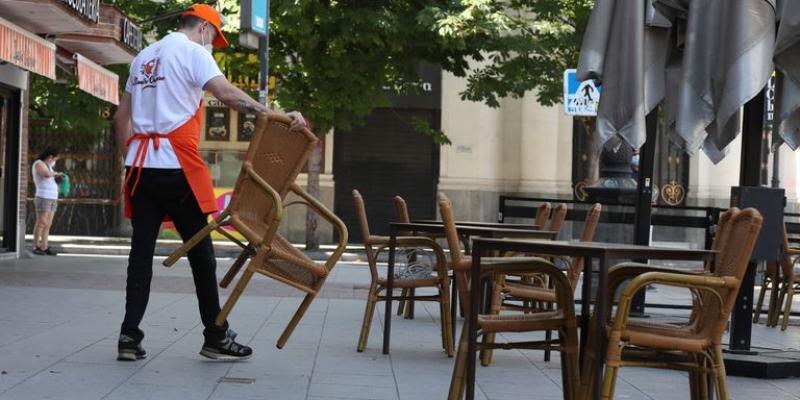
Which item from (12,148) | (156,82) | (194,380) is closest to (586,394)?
(194,380)

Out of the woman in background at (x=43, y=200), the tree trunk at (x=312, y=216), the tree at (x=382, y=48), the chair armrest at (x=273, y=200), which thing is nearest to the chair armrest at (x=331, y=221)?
the chair armrest at (x=273, y=200)

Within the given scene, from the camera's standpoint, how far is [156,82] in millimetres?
6434

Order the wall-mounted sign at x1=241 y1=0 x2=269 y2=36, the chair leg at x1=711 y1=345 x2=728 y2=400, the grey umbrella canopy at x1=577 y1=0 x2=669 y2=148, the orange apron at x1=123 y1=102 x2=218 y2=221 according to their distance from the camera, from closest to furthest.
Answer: the chair leg at x1=711 y1=345 x2=728 y2=400 < the orange apron at x1=123 y1=102 x2=218 y2=221 < the grey umbrella canopy at x1=577 y1=0 x2=669 y2=148 < the wall-mounted sign at x1=241 y1=0 x2=269 y2=36

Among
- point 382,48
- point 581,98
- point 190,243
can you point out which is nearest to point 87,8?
point 382,48

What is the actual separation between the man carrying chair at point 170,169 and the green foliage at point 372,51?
10614 mm

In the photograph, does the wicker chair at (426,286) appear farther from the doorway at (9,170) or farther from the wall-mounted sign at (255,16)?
the doorway at (9,170)

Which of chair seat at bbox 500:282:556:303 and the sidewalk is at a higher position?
chair seat at bbox 500:282:556:303

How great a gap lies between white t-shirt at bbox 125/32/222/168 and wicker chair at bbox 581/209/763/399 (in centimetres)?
276

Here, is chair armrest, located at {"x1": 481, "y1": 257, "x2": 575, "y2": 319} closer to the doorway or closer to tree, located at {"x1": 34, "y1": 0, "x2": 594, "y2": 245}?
tree, located at {"x1": 34, "y1": 0, "x2": 594, "y2": 245}

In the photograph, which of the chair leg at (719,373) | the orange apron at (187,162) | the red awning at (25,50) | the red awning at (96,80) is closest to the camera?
the chair leg at (719,373)

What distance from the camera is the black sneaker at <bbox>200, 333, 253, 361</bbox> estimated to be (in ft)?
21.4

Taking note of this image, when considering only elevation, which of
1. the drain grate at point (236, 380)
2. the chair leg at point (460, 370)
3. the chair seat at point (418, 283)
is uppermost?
the chair seat at point (418, 283)

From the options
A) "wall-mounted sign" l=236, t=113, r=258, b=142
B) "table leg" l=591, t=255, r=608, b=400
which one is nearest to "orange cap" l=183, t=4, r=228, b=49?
"table leg" l=591, t=255, r=608, b=400

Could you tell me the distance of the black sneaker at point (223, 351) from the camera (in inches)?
257
